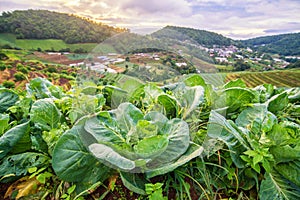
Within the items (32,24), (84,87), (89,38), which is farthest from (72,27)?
(84,87)

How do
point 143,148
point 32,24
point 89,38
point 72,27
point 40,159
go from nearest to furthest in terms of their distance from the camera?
1. point 143,148
2. point 40,159
3. point 89,38
4. point 72,27
5. point 32,24

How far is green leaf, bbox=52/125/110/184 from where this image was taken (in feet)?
1.68

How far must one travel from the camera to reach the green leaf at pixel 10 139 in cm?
57

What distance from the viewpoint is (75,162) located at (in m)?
0.52

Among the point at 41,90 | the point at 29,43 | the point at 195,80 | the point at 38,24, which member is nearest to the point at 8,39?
the point at 29,43

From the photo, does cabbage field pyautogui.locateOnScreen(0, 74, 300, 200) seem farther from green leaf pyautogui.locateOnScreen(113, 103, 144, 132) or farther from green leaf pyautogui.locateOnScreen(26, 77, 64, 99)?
green leaf pyautogui.locateOnScreen(26, 77, 64, 99)

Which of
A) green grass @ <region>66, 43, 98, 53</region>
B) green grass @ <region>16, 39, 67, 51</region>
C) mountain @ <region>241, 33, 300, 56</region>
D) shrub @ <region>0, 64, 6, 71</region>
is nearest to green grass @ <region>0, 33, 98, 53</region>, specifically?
green grass @ <region>16, 39, 67, 51</region>

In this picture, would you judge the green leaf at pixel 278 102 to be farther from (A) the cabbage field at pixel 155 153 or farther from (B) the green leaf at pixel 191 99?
(B) the green leaf at pixel 191 99

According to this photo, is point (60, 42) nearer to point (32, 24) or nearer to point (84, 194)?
point (32, 24)

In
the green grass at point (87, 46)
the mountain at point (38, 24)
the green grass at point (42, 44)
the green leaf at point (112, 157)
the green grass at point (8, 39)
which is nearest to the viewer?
the green leaf at point (112, 157)

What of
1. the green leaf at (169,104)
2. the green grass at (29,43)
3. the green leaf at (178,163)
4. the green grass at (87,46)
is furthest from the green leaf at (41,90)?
the green grass at (29,43)

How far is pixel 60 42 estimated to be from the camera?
5.93 metres

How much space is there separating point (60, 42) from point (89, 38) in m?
2.71

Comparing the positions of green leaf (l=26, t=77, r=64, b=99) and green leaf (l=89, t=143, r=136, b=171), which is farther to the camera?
green leaf (l=26, t=77, r=64, b=99)
